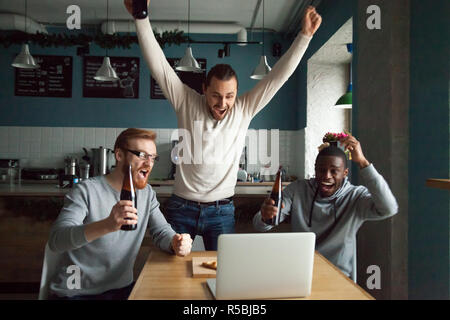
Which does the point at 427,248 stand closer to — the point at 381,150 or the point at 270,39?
the point at 381,150

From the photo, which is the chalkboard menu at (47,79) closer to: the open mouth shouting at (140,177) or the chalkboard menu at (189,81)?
the chalkboard menu at (189,81)

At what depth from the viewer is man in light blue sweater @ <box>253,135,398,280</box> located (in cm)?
194

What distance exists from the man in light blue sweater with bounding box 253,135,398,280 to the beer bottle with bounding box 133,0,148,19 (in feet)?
3.61

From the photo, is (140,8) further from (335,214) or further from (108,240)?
(335,214)

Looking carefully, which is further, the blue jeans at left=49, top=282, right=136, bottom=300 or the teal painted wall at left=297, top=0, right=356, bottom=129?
the teal painted wall at left=297, top=0, right=356, bottom=129

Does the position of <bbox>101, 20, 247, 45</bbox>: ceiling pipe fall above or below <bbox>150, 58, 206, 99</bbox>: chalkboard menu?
above

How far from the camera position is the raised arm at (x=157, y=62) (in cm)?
181

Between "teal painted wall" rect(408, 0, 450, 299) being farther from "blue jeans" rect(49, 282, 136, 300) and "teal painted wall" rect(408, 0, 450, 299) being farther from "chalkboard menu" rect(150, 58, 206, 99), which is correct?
"chalkboard menu" rect(150, 58, 206, 99)

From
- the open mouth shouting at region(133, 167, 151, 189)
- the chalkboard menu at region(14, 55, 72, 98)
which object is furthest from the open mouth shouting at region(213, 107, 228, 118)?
the chalkboard menu at region(14, 55, 72, 98)

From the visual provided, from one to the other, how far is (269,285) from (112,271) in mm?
776

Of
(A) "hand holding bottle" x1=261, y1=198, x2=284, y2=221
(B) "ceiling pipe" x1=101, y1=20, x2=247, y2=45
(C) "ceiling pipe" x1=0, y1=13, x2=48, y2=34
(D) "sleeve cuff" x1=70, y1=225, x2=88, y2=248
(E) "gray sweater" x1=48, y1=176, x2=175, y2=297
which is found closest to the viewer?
(D) "sleeve cuff" x1=70, y1=225, x2=88, y2=248

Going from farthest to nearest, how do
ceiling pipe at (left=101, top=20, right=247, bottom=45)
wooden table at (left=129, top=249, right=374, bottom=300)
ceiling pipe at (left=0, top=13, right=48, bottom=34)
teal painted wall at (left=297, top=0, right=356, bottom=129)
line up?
ceiling pipe at (left=101, top=20, right=247, bottom=45)
ceiling pipe at (left=0, top=13, right=48, bottom=34)
teal painted wall at (left=297, top=0, right=356, bottom=129)
wooden table at (left=129, top=249, right=374, bottom=300)

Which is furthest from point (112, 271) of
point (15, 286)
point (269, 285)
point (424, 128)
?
point (15, 286)

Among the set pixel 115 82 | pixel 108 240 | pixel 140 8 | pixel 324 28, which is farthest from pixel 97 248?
pixel 115 82
